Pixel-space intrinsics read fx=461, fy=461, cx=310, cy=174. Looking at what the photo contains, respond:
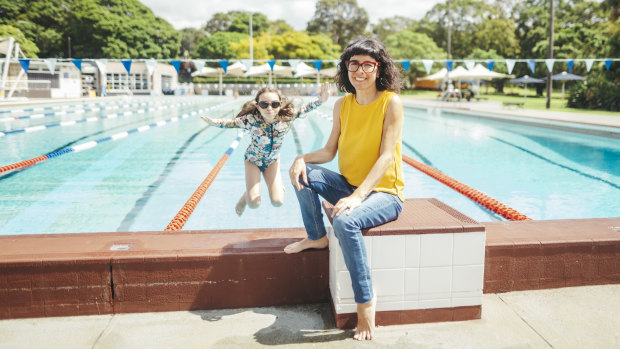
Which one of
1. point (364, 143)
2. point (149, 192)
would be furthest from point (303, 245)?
point (149, 192)

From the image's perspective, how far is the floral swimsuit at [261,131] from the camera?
4.05m

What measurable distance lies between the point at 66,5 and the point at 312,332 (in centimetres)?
6475

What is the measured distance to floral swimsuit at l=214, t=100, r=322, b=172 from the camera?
4.05 m

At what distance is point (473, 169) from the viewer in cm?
882

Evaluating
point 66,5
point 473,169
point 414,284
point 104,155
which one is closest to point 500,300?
point 414,284

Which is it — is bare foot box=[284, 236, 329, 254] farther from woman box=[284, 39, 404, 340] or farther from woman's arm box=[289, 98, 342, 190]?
woman's arm box=[289, 98, 342, 190]

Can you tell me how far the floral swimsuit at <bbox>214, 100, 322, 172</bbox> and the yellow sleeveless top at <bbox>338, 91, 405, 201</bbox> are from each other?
1.36 m

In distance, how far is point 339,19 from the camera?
7594 cm

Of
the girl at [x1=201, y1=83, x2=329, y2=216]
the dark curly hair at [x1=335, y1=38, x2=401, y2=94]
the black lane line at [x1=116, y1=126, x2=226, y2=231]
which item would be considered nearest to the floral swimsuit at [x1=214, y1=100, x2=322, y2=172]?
the girl at [x1=201, y1=83, x2=329, y2=216]

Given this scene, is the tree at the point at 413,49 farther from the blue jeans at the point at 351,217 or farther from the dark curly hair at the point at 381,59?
the blue jeans at the point at 351,217

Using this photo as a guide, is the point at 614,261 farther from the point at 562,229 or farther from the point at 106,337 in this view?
the point at 106,337

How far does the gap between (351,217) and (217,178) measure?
571 centimetres

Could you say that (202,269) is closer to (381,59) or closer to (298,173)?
(298,173)

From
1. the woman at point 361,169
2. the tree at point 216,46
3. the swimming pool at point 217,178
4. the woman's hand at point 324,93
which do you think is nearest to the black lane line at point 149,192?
the swimming pool at point 217,178
